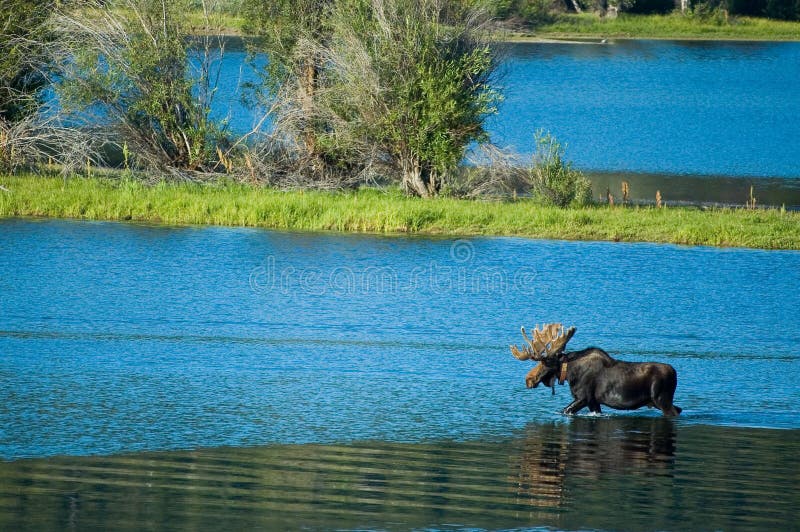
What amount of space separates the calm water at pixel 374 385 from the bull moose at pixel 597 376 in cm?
29

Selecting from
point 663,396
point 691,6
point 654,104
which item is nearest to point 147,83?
point 663,396

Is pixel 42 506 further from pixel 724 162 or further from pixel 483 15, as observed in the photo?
pixel 724 162

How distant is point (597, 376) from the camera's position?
15086mm

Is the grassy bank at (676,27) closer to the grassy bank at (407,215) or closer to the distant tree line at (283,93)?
the distant tree line at (283,93)

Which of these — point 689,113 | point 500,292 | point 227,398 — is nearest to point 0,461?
point 227,398

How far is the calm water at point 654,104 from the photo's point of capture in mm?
44625

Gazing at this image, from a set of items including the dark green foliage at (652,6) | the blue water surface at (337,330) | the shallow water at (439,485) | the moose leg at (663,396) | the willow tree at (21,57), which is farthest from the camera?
the dark green foliage at (652,6)

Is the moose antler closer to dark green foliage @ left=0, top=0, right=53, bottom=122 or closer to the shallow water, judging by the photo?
the shallow water

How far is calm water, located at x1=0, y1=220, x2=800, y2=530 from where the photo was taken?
11969 millimetres

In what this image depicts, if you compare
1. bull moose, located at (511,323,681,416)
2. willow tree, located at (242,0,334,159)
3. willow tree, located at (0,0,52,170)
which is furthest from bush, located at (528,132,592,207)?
bull moose, located at (511,323,681,416)

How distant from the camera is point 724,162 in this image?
→ 4422 centimetres

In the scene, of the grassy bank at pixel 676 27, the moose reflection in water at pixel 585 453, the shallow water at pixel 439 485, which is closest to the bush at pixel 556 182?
the moose reflection in water at pixel 585 453

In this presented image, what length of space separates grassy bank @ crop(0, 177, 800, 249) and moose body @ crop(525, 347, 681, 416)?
1354 cm

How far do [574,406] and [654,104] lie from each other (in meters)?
49.8
